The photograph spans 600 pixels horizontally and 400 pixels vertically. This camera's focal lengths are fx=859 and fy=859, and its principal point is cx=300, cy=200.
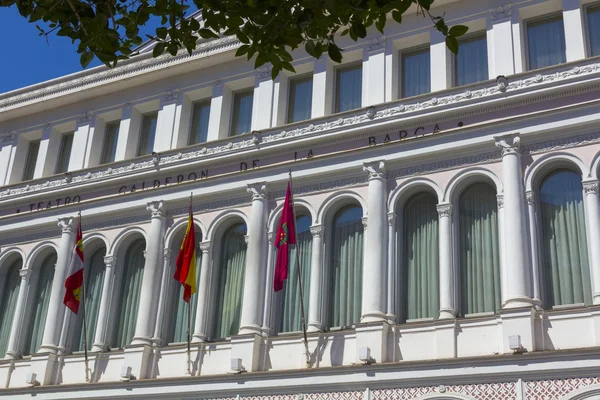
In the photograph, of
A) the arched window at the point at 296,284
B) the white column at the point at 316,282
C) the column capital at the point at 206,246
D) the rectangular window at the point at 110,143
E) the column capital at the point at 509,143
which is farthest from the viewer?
the rectangular window at the point at 110,143

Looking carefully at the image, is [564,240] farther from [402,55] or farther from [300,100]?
[300,100]

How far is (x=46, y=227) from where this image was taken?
87.4 ft

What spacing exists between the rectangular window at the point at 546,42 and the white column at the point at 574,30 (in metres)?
0.44

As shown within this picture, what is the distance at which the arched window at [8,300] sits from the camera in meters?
26.1

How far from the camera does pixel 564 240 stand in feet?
62.8

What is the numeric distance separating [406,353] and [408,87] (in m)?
7.34

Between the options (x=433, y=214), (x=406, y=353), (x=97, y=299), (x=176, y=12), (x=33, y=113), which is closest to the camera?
(x=176, y=12)

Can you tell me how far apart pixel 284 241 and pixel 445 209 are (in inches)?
156

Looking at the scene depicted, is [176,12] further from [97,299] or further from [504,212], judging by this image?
[97,299]

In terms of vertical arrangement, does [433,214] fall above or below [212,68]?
below

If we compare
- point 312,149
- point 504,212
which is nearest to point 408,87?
point 312,149

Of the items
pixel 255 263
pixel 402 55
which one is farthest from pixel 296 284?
pixel 402 55

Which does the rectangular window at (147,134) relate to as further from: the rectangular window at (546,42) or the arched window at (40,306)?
the rectangular window at (546,42)

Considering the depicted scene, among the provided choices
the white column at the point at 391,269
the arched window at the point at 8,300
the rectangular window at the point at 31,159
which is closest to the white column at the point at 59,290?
the arched window at the point at 8,300
